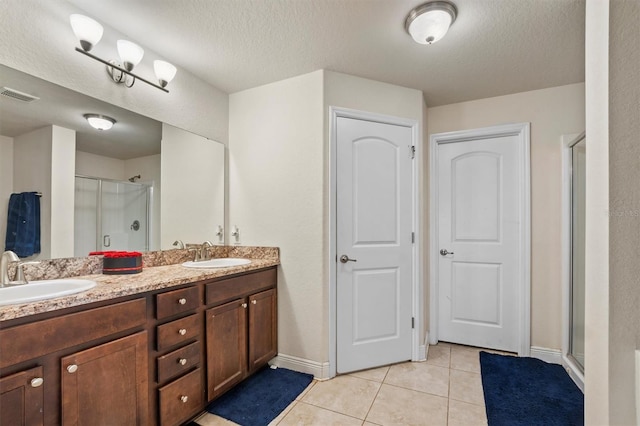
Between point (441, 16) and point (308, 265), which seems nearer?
point (441, 16)

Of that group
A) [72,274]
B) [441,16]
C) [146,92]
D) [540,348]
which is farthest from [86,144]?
[540,348]

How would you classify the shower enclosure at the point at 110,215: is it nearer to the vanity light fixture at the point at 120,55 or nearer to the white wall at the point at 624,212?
the vanity light fixture at the point at 120,55

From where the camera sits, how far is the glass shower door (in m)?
2.20

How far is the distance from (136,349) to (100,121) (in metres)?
1.33

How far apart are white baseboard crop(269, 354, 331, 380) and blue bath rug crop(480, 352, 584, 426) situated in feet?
3.53

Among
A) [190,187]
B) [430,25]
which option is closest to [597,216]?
[430,25]

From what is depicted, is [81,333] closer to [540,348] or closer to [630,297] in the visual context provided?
[630,297]

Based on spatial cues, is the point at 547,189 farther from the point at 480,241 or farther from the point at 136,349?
the point at 136,349

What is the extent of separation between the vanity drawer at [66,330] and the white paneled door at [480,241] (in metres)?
2.60

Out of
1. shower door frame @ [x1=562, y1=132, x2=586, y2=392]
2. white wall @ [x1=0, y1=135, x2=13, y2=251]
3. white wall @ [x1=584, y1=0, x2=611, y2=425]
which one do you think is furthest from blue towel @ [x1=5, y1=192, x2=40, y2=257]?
shower door frame @ [x1=562, y1=132, x2=586, y2=392]

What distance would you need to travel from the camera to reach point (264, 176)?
8.10 feet

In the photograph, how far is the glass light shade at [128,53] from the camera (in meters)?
1.71

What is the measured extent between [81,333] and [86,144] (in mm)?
1107

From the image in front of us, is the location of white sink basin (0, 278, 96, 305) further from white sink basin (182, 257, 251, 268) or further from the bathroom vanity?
white sink basin (182, 257, 251, 268)
